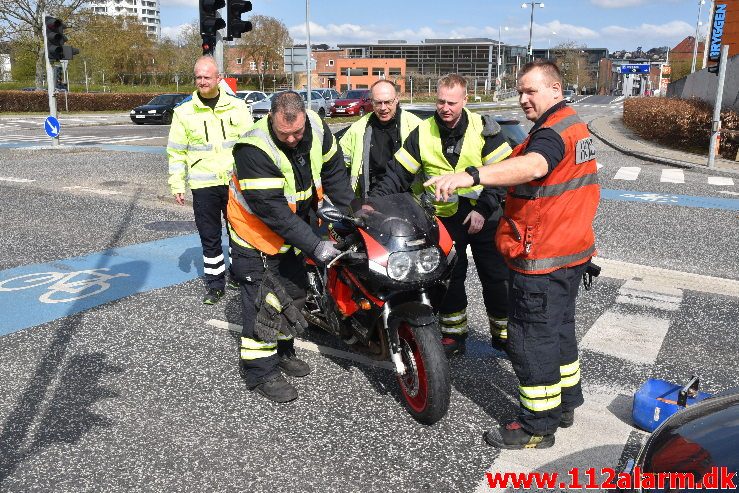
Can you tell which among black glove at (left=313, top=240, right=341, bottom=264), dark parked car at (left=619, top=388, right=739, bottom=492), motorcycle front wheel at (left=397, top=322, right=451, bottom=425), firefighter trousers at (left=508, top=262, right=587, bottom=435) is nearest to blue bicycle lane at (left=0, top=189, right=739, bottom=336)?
black glove at (left=313, top=240, right=341, bottom=264)

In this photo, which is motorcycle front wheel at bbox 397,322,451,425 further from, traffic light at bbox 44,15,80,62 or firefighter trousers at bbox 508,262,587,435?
traffic light at bbox 44,15,80,62

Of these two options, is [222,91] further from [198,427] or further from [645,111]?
[645,111]

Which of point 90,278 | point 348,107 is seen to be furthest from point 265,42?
point 90,278

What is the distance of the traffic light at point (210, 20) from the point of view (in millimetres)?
9281

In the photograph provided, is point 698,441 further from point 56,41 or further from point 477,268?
point 56,41

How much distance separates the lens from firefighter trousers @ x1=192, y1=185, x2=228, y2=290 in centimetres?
605

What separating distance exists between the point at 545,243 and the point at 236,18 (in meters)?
7.79

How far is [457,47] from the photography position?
135375mm

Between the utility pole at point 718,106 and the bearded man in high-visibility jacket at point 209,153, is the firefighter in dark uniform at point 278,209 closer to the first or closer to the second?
the bearded man in high-visibility jacket at point 209,153

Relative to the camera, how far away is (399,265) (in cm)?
359

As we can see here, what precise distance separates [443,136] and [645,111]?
2345 centimetres

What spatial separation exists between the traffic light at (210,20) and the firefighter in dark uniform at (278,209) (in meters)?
5.81

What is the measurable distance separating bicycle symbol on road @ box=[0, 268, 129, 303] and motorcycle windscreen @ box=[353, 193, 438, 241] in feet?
11.6

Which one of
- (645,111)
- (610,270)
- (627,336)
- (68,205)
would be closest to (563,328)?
(627,336)
